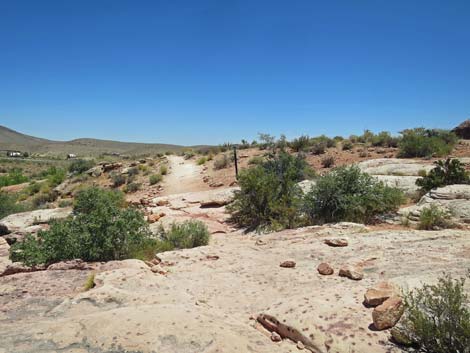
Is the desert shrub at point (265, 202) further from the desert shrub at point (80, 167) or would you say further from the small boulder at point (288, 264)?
the desert shrub at point (80, 167)

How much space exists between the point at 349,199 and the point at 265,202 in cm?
284

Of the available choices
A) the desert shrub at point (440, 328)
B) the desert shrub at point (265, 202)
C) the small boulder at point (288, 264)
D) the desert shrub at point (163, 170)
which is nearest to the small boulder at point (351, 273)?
the small boulder at point (288, 264)

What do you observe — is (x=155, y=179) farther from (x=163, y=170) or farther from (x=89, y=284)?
(x=89, y=284)

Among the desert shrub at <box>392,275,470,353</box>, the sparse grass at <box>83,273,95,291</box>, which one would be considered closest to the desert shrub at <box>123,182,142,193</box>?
the sparse grass at <box>83,273,95,291</box>

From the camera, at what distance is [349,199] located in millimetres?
9695

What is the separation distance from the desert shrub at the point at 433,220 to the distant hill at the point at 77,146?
75.7 metres

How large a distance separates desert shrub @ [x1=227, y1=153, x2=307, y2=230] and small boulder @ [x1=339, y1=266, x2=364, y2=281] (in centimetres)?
449

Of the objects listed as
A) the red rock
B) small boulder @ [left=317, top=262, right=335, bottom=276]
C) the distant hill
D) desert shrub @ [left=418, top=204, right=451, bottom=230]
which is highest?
the distant hill

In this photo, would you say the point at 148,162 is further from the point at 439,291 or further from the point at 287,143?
the point at 439,291

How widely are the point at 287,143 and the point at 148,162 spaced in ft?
40.4

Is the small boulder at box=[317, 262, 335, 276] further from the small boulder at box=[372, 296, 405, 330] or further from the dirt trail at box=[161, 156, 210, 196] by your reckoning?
the dirt trail at box=[161, 156, 210, 196]

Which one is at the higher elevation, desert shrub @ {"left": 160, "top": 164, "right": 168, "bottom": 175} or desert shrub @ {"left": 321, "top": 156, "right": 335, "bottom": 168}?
desert shrub @ {"left": 321, "top": 156, "right": 335, "bottom": 168}

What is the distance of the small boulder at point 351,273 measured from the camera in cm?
528

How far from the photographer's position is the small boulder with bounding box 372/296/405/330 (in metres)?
3.73
